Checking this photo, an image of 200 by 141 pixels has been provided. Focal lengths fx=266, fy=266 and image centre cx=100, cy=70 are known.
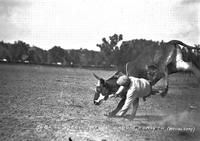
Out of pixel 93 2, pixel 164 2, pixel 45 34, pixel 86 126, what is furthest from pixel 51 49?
pixel 164 2

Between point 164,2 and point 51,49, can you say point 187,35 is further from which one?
point 51,49

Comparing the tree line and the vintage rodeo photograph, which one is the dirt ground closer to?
the vintage rodeo photograph

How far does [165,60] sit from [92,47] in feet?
4.12

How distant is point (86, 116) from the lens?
3832 millimetres

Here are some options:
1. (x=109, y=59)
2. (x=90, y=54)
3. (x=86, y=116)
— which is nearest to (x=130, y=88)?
(x=86, y=116)

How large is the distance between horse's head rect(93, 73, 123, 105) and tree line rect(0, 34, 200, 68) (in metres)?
0.43

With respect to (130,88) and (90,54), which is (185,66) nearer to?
(130,88)

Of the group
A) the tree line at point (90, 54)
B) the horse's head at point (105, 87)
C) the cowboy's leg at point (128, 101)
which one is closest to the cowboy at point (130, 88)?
the cowboy's leg at point (128, 101)

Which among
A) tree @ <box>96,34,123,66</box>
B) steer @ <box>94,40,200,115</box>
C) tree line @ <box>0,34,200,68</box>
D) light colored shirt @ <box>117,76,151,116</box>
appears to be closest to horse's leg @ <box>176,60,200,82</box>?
steer @ <box>94,40,200,115</box>

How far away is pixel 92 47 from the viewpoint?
4293mm

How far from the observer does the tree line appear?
14.0ft

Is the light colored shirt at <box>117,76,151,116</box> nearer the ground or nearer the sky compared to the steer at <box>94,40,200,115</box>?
nearer the ground

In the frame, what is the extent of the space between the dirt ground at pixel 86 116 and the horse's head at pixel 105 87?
266mm

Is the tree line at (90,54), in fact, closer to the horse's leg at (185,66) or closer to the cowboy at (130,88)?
the horse's leg at (185,66)
